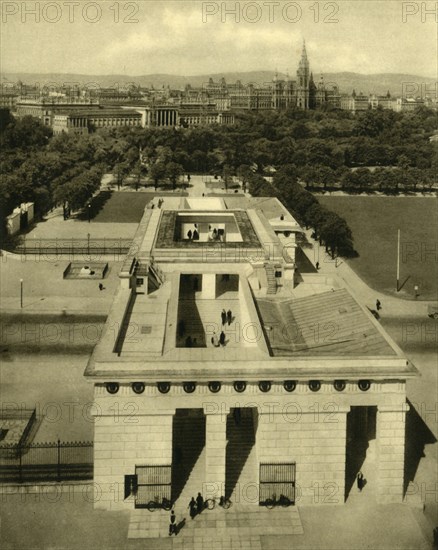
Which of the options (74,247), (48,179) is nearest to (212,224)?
(74,247)

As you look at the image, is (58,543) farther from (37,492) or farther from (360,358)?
(360,358)

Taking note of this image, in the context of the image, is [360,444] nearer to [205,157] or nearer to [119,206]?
[119,206]

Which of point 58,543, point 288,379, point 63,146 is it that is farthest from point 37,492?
point 63,146

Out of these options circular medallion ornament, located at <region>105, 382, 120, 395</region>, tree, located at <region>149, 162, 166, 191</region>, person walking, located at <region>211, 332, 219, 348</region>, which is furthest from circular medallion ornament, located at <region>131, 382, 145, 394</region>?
tree, located at <region>149, 162, 166, 191</region>

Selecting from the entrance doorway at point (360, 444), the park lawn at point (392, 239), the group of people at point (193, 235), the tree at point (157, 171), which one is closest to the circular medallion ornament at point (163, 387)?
the entrance doorway at point (360, 444)

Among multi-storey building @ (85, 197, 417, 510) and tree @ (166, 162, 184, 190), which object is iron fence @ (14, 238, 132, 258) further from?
tree @ (166, 162, 184, 190)
